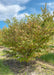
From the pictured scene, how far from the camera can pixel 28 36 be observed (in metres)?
5.29

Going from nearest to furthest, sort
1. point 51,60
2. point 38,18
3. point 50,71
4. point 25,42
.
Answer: point 25,42 < point 50,71 < point 38,18 < point 51,60

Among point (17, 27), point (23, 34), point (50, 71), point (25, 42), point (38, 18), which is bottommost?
point (50, 71)

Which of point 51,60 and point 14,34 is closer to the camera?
point 14,34

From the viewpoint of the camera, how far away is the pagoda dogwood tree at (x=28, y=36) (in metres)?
5.24

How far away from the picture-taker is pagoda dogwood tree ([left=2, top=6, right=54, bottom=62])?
5.24 m

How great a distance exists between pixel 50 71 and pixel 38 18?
3.21 m

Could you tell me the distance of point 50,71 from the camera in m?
5.57

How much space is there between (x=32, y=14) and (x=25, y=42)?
1845 millimetres

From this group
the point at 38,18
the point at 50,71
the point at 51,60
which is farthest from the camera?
the point at 51,60

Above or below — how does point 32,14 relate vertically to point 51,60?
above

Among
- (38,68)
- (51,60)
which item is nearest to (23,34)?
(38,68)

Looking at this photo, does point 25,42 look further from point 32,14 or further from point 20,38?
point 32,14

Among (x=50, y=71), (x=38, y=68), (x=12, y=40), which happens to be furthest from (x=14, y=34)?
(x=50, y=71)

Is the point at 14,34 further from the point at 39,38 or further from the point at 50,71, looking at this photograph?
the point at 50,71
